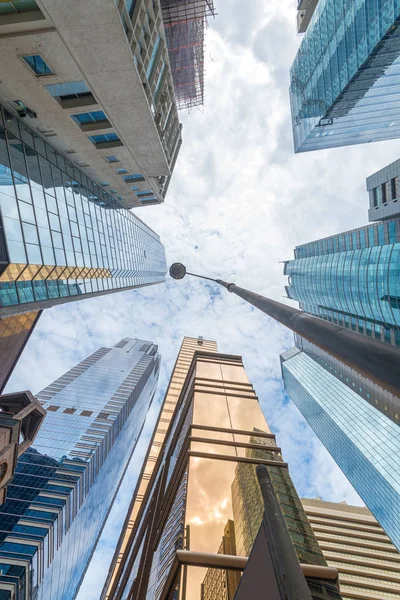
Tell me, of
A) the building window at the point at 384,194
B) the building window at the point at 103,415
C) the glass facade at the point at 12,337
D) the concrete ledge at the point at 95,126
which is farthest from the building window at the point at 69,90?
the building window at the point at 103,415

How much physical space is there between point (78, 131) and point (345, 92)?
55924mm

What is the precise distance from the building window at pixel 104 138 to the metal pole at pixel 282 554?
100.0ft

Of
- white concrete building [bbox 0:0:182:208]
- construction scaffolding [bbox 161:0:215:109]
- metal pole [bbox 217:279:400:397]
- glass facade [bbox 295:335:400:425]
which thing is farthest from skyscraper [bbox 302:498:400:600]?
construction scaffolding [bbox 161:0:215:109]

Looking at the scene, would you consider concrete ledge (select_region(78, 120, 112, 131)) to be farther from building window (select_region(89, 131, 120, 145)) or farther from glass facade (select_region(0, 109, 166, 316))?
glass facade (select_region(0, 109, 166, 316))

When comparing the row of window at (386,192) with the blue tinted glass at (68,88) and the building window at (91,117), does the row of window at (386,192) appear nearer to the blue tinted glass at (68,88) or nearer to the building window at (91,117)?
the building window at (91,117)

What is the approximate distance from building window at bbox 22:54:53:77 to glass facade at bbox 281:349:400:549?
102 m

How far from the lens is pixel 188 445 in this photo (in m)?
14.6

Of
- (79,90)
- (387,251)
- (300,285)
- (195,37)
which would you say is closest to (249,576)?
(79,90)

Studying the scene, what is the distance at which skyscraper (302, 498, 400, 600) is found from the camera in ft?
225

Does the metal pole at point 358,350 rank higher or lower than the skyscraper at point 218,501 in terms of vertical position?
higher

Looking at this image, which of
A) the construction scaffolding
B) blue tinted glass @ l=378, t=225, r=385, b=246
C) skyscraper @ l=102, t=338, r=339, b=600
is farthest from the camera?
blue tinted glass @ l=378, t=225, r=385, b=246

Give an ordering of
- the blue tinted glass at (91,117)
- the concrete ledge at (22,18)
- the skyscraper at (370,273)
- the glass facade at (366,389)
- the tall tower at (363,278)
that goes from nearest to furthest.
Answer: the concrete ledge at (22,18), the blue tinted glass at (91,117), the tall tower at (363,278), the skyscraper at (370,273), the glass facade at (366,389)

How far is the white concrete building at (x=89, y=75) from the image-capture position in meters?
16.5

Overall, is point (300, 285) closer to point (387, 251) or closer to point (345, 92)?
point (387, 251)
